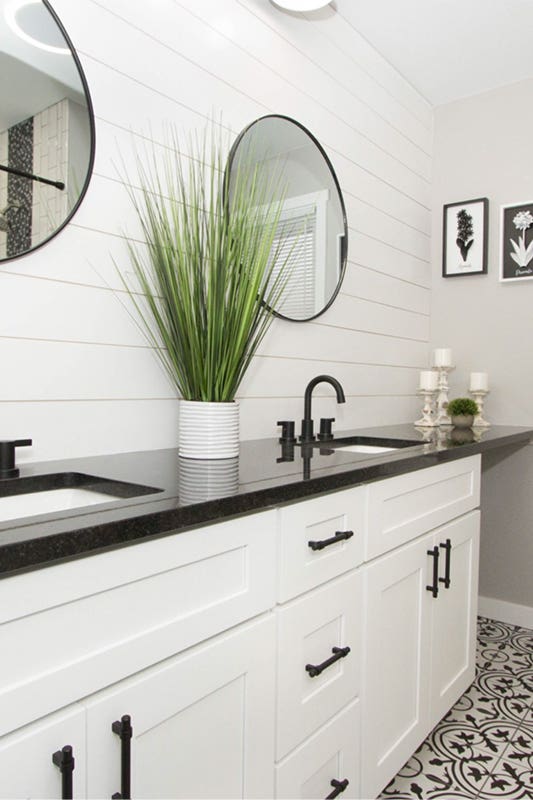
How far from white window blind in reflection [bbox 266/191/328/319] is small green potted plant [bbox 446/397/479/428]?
2.68 feet

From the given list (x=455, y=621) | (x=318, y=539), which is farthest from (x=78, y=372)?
(x=455, y=621)

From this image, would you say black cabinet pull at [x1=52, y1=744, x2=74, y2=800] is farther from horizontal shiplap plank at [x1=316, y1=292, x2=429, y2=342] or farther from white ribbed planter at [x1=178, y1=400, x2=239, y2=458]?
horizontal shiplap plank at [x1=316, y1=292, x2=429, y2=342]

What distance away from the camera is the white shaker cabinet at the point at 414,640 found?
4.67ft

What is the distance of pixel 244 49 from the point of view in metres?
1.83

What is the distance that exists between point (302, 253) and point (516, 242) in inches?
47.2

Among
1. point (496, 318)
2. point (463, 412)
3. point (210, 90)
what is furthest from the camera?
point (496, 318)

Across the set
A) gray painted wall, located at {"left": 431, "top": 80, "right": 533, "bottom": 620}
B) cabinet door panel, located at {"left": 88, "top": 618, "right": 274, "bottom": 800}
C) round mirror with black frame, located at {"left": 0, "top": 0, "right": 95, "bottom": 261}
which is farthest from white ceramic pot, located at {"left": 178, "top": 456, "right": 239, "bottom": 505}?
gray painted wall, located at {"left": 431, "top": 80, "right": 533, "bottom": 620}

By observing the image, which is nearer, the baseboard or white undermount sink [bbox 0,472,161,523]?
white undermount sink [bbox 0,472,161,523]

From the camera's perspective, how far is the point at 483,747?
5.84ft

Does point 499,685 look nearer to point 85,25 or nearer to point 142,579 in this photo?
point 142,579

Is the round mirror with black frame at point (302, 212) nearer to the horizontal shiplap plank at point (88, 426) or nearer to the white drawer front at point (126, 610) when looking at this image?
the horizontal shiplap plank at point (88, 426)

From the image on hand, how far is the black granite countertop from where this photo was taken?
716 mm

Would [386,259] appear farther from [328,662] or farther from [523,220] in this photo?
[328,662]

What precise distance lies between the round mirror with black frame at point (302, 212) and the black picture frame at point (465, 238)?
0.84 m
